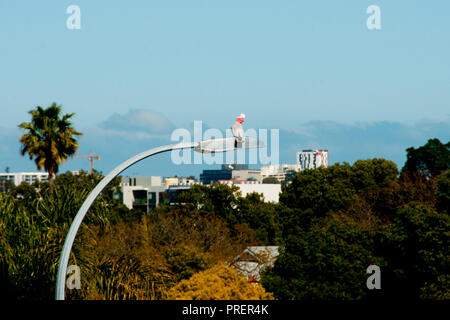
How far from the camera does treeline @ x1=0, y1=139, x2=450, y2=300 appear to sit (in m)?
18.6

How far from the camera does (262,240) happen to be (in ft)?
224

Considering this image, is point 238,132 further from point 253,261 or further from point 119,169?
point 253,261

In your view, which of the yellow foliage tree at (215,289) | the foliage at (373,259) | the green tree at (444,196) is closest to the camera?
the yellow foliage tree at (215,289)

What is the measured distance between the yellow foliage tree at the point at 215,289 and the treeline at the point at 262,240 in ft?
0.12

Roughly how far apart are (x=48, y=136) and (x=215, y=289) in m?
25.5

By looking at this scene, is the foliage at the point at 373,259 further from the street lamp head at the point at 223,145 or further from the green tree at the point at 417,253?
the street lamp head at the point at 223,145

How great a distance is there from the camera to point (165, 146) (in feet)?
42.1

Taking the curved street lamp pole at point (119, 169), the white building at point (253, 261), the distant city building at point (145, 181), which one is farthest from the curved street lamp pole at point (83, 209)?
the distant city building at point (145, 181)

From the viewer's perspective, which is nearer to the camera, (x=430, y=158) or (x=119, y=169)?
(x=119, y=169)

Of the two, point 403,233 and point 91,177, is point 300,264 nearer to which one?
point 403,233

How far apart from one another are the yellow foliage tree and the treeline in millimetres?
35

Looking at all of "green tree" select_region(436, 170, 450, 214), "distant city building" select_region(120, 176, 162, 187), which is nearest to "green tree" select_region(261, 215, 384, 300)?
"green tree" select_region(436, 170, 450, 214)

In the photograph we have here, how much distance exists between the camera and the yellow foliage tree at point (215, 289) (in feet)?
73.5

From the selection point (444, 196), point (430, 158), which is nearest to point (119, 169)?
point (444, 196)
